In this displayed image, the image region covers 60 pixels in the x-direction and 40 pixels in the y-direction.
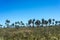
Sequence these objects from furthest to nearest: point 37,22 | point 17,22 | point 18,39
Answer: point 17,22
point 37,22
point 18,39

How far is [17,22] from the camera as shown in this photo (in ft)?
437

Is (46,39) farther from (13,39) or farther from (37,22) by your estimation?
(37,22)

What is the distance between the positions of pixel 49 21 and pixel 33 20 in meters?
13.4

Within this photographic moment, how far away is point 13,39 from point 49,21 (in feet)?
359

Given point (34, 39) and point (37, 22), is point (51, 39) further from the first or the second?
point (37, 22)

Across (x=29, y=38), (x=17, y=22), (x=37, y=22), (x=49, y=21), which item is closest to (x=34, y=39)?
(x=29, y=38)

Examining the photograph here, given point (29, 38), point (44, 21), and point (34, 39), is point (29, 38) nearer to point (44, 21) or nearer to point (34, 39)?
point (34, 39)

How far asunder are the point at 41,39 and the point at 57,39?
152 centimetres

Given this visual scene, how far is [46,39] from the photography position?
560 inches

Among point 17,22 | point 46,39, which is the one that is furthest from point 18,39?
point 17,22

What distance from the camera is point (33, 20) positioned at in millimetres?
119812

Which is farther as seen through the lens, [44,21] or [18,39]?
[44,21]

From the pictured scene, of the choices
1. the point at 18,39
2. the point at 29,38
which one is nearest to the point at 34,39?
the point at 29,38

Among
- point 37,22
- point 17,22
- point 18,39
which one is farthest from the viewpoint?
point 17,22
